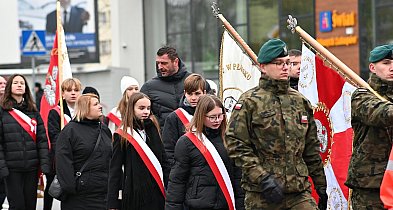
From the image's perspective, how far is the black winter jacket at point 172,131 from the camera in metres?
8.58

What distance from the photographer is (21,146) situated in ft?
36.7

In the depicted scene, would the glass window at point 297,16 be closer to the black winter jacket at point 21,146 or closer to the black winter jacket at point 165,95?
the black winter jacket at point 21,146

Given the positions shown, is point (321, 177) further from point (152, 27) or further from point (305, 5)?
point (152, 27)

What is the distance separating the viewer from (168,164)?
869cm

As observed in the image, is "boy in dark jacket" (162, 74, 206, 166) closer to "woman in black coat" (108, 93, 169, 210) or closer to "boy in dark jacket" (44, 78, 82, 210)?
"woman in black coat" (108, 93, 169, 210)

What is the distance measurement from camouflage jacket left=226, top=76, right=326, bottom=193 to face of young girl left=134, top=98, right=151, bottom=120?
1940mm

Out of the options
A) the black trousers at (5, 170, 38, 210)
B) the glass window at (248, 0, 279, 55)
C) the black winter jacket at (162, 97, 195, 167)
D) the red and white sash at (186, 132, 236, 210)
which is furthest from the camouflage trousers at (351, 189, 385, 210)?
the glass window at (248, 0, 279, 55)

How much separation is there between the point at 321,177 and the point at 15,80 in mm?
5338

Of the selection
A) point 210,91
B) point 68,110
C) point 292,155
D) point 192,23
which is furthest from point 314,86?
point 192,23

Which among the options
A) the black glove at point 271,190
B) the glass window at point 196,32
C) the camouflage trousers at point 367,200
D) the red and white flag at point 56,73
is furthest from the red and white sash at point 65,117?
the glass window at point 196,32

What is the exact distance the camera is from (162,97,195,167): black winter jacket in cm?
858

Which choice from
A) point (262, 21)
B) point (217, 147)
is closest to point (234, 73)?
point (217, 147)

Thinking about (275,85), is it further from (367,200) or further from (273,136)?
(367,200)

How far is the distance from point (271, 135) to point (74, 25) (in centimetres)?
2397
